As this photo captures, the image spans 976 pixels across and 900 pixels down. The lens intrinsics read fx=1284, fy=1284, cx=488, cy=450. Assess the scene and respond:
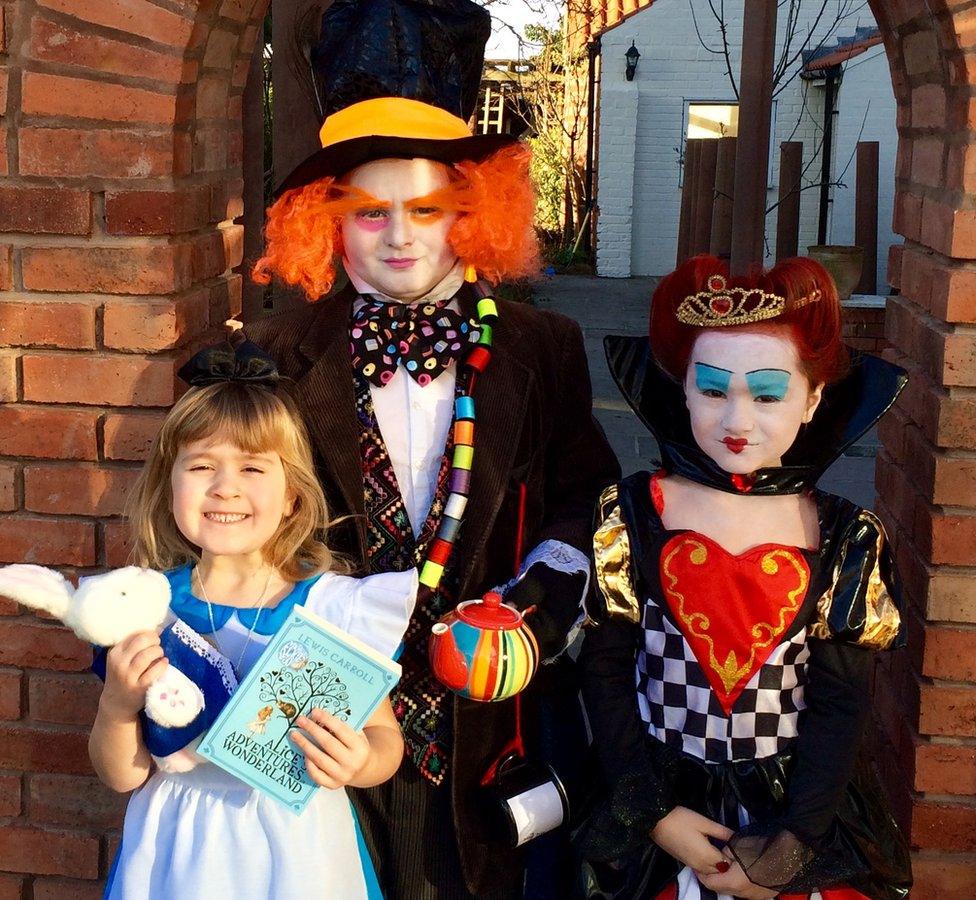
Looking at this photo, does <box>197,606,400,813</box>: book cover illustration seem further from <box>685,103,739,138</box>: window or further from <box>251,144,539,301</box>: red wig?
<box>685,103,739,138</box>: window

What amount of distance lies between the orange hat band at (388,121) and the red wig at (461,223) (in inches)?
3.3

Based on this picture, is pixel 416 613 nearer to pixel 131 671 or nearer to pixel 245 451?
pixel 245 451

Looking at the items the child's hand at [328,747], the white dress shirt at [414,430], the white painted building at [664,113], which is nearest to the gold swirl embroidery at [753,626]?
the white dress shirt at [414,430]

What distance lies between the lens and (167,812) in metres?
2.19

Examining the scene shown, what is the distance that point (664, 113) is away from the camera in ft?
55.4

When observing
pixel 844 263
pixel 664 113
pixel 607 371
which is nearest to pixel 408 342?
pixel 844 263

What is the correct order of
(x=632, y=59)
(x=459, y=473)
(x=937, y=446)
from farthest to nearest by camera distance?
(x=632, y=59) → (x=937, y=446) → (x=459, y=473)

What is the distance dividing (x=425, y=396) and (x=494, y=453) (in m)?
0.18

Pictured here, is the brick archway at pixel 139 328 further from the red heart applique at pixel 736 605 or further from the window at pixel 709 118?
the window at pixel 709 118

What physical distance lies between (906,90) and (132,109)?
1.60 meters

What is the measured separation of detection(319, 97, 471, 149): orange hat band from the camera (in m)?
2.42

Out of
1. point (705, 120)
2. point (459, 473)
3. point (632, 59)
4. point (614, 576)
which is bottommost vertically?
point (614, 576)

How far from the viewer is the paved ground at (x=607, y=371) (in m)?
7.03

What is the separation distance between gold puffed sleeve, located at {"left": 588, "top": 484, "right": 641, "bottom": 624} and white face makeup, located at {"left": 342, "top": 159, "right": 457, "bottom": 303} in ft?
1.98
